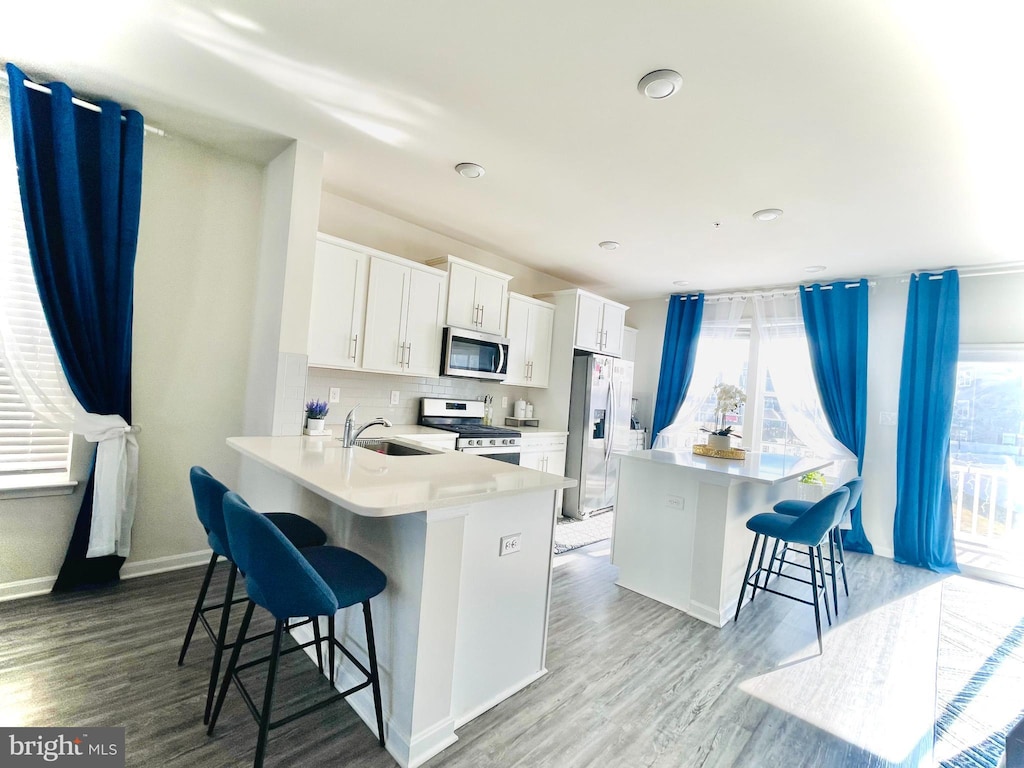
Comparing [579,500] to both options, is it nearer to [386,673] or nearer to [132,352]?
[386,673]

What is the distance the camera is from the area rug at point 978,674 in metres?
1.91

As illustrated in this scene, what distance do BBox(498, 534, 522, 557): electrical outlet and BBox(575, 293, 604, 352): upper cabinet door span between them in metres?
3.45

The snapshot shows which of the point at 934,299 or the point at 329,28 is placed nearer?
the point at 329,28

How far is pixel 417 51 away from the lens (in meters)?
1.96

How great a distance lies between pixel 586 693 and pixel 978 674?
221 centimetres

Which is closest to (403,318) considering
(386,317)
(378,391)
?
(386,317)

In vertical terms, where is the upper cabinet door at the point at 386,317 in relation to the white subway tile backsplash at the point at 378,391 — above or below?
above

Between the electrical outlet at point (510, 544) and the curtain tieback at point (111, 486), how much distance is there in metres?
2.29

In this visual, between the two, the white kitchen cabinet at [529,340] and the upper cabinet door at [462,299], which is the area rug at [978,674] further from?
the upper cabinet door at [462,299]

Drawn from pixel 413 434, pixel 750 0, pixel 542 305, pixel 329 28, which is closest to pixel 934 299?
pixel 542 305

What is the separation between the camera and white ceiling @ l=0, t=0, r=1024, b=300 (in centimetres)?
172

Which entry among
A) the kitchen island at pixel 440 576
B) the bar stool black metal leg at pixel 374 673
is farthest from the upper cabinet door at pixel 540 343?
the bar stool black metal leg at pixel 374 673

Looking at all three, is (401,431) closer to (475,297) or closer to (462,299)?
(462,299)

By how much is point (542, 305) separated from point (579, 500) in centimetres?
215
